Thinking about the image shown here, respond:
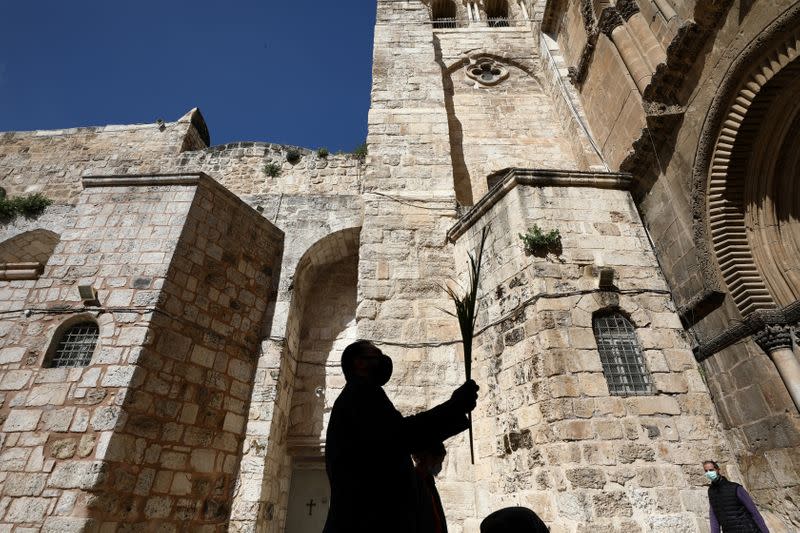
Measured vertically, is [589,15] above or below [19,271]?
above

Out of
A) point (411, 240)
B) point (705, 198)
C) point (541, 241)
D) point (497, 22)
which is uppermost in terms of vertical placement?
point (497, 22)

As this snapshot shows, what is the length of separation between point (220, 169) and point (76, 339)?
5963 mm

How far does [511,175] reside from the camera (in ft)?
19.5

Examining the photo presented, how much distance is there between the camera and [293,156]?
10.6 meters

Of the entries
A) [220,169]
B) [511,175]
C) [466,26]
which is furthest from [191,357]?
[466,26]

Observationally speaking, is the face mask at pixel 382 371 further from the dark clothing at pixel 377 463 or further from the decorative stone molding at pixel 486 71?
the decorative stone molding at pixel 486 71

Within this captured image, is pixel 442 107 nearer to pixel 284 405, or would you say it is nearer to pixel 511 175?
pixel 511 175

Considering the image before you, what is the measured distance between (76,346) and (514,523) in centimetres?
629

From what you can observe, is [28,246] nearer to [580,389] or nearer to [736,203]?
[580,389]

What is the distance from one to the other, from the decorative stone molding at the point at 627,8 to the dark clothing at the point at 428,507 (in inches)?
312

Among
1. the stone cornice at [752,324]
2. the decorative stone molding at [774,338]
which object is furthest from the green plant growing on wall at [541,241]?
the decorative stone molding at [774,338]

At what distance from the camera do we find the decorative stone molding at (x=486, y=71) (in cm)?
1145

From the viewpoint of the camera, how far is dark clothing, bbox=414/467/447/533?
1970mm

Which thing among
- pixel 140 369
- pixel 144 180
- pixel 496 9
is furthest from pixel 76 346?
pixel 496 9
